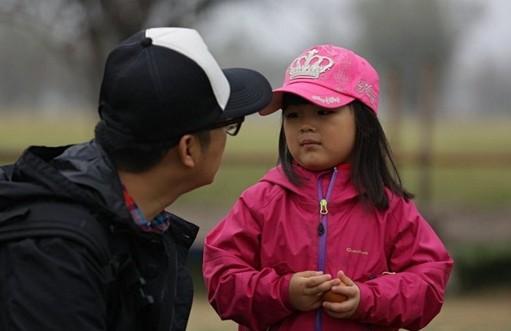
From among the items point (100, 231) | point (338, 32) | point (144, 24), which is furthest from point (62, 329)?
point (338, 32)

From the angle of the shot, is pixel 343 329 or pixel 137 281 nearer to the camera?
pixel 137 281

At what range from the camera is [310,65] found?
2.90m

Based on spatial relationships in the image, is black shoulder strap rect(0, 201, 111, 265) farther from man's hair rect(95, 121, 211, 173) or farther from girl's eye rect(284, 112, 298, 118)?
girl's eye rect(284, 112, 298, 118)

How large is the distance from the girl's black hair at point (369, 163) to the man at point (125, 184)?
655 millimetres

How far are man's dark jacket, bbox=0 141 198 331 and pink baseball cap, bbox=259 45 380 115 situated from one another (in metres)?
0.70

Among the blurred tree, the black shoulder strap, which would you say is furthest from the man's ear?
the blurred tree

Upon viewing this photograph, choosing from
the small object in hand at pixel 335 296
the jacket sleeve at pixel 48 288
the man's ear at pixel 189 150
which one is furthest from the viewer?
the small object in hand at pixel 335 296

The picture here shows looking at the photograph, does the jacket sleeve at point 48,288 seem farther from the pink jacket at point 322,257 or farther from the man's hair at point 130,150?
the pink jacket at point 322,257

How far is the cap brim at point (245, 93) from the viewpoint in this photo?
217cm

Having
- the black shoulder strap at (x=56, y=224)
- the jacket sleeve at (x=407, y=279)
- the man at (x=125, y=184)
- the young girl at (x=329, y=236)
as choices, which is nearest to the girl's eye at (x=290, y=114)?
the young girl at (x=329, y=236)

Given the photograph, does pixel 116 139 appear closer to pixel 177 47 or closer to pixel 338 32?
pixel 177 47

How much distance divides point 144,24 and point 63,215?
322 inches

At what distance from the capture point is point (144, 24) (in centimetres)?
997

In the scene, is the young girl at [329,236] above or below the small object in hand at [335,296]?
above
